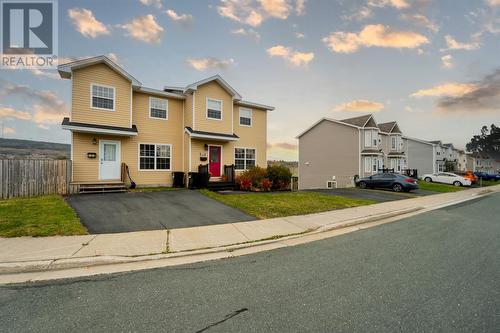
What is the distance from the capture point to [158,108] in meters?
16.9

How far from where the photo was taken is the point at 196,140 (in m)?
17.0

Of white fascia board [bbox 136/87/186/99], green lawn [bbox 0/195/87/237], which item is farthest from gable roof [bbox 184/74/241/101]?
green lawn [bbox 0/195/87/237]

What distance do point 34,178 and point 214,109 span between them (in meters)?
11.4

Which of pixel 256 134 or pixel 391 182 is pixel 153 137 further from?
pixel 391 182

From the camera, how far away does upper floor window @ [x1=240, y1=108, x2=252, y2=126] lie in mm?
19888

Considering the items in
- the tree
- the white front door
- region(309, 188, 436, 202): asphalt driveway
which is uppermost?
the tree

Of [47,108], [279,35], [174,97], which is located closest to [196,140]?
[174,97]

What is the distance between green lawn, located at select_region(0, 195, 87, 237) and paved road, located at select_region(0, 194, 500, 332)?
3115mm

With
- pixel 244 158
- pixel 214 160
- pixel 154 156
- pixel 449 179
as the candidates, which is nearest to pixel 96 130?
pixel 154 156

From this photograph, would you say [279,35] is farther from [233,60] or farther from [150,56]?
[150,56]

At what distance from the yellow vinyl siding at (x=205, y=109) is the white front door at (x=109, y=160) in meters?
5.49

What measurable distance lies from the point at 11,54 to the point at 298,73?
1892 centimetres

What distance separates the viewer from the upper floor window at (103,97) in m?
14.2

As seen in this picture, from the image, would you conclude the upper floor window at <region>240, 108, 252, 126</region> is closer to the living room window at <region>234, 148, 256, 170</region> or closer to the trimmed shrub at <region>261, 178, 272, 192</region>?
the living room window at <region>234, 148, 256, 170</region>
